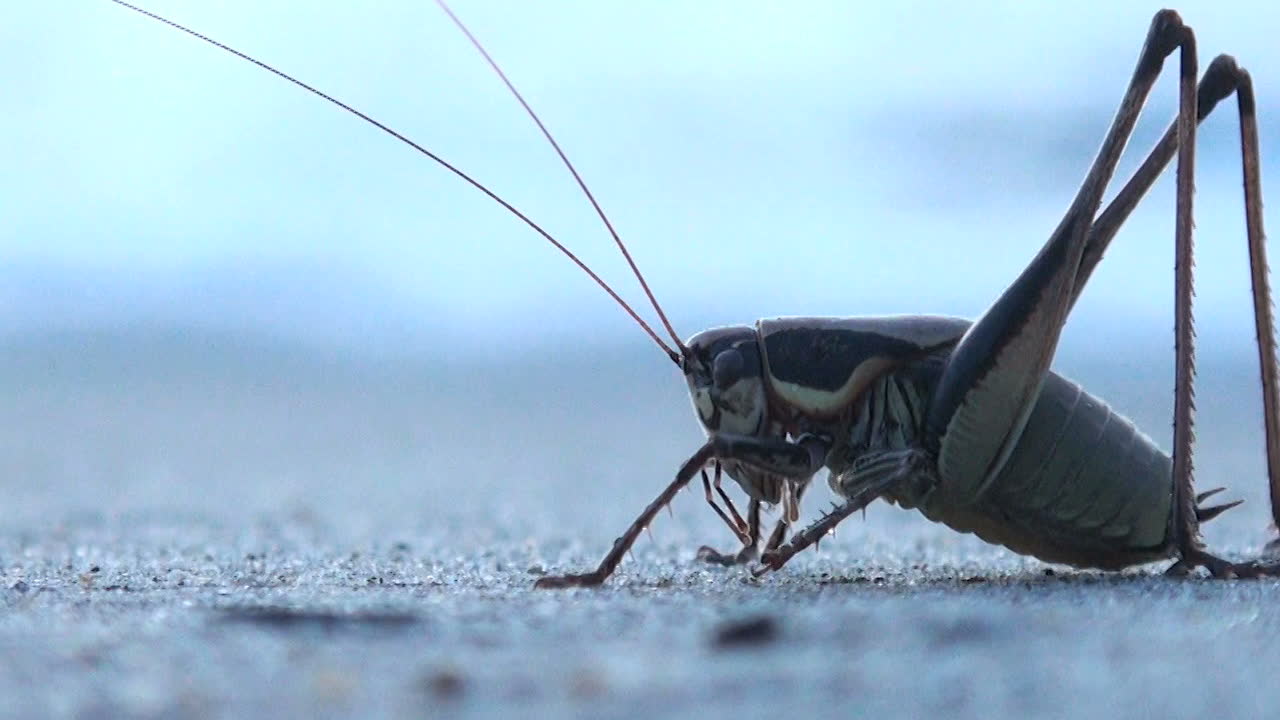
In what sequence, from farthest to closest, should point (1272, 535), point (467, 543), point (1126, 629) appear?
point (467, 543) → point (1272, 535) → point (1126, 629)

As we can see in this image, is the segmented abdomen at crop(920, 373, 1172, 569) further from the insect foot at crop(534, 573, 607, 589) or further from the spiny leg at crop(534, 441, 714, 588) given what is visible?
the insect foot at crop(534, 573, 607, 589)

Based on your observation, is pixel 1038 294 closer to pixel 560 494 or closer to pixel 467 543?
pixel 467 543

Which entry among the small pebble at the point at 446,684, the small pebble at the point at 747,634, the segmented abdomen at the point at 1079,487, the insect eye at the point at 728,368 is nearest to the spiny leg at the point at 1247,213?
the segmented abdomen at the point at 1079,487

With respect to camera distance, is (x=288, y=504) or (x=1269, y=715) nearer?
(x=1269, y=715)

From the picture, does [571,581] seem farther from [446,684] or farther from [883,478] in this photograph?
[446,684]

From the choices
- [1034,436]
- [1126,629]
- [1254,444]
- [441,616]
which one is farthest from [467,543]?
[1254,444]

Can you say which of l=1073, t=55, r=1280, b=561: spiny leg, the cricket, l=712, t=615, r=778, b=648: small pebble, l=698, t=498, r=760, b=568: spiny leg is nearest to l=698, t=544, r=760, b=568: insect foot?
l=698, t=498, r=760, b=568: spiny leg

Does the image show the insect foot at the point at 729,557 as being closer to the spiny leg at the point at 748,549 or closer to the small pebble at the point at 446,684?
the spiny leg at the point at 748,549
